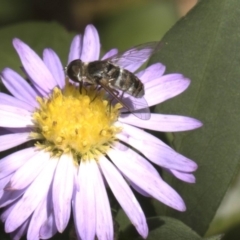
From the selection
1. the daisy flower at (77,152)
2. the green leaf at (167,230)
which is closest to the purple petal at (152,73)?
the daisy flower at (77,152)

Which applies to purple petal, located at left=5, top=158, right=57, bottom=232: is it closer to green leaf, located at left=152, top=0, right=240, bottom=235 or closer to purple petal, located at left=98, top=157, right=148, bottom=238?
purple petal, located at left=98, top=157, right=148, bottom=238

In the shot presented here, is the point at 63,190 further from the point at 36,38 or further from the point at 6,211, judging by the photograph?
the point at 36,38

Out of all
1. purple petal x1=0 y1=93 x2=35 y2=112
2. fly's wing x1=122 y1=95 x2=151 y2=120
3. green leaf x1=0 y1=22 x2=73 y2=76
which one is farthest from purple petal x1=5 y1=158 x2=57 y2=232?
green leaf x1=0 y1=22 x2=73 y2=76

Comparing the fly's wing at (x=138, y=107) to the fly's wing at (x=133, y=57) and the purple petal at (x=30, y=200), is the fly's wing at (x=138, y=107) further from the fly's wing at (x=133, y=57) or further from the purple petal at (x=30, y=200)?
the purple petal at (x=30, y=200)

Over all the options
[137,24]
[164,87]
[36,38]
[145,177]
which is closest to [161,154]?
[145,177]

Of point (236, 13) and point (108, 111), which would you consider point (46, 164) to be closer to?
point (108, 111)

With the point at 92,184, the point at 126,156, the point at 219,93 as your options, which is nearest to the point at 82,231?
the point at 92,184
